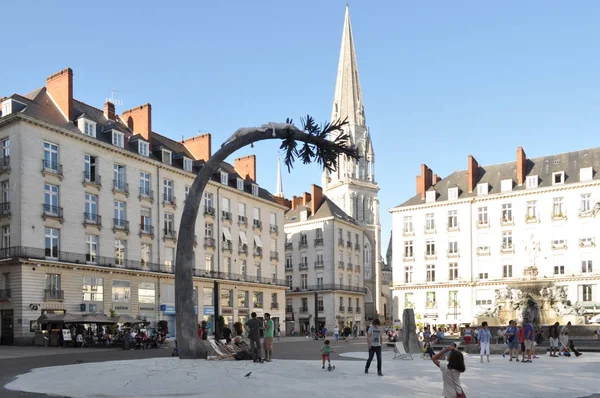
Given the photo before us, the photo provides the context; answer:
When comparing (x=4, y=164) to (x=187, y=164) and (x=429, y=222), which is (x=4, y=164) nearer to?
(x=187, y=164)

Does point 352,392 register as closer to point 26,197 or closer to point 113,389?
point 113,389

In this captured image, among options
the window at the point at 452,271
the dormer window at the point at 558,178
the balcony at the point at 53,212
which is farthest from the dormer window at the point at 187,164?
the dormer window at the point at 558,178

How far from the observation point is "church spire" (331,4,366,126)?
391 ft

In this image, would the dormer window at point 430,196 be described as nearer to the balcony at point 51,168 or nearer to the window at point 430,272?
the window at point 430,272

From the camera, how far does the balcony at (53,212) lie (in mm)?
42844

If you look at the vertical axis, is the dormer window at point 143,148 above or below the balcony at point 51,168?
above

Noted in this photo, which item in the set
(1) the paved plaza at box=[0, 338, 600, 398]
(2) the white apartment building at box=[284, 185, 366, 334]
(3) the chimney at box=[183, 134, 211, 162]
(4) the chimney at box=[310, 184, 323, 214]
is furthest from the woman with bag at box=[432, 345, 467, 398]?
(4) the chimney at box=[310, 184, 323, 214]

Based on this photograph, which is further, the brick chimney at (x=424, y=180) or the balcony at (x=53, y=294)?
the brick chimney at (x=424, y=180)

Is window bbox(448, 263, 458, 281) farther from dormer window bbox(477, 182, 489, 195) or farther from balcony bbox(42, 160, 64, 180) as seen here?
balcony bbox(42, 160, 64, 180)

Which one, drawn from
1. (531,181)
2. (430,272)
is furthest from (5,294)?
(531,181)

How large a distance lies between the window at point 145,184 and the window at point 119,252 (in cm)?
466

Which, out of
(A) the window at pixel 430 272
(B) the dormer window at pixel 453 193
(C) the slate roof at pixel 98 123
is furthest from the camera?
(A) the window at pixel 430 272

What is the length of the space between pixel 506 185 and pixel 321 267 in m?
24.5

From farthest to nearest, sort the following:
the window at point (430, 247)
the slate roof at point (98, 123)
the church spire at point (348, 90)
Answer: the church spire at point (348, 90)
the window at point (430, 247)
the slate roof at point (98, 123)
